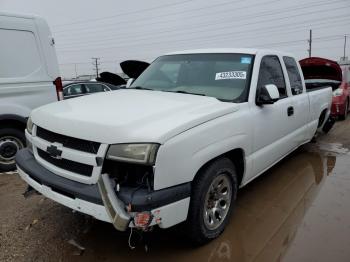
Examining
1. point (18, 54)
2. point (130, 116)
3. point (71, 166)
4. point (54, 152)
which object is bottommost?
point (71, 166)

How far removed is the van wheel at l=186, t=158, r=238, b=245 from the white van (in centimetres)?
360

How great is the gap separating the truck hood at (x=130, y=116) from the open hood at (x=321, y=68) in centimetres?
760

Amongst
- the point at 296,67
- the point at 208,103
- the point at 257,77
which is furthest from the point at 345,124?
the point at 208,103

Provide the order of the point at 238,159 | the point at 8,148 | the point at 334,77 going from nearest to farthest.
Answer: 1. the point at 238,159
2. the point at 8,148
3. the point at 334,77

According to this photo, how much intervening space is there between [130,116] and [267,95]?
163 centimetres

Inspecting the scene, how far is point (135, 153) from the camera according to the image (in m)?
2.42

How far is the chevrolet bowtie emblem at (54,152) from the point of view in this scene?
2.79 meters

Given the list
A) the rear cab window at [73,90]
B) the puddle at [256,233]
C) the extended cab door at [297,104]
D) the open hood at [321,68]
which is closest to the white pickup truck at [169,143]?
the puddle at [256,233]

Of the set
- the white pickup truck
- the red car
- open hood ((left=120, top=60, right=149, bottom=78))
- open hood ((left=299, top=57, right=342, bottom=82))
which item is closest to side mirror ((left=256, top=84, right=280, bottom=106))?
the white pickup truck

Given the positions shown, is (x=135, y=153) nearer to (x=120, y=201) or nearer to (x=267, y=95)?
(x=120, y=201)

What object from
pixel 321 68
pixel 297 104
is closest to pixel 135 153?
pixel 297 104

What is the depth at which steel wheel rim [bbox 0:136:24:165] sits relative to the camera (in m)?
5.27

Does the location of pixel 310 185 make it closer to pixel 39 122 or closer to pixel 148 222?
pixel 148 222

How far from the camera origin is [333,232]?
10.8ft
